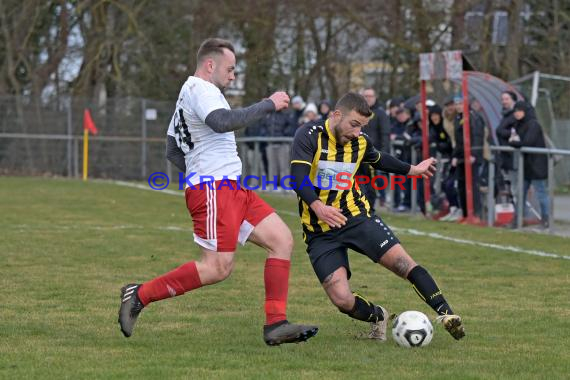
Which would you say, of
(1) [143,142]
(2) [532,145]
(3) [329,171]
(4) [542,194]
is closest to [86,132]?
(1) [143,142]

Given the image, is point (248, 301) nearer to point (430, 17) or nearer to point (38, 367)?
point (38, 367)

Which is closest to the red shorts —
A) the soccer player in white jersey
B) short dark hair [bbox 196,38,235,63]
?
Result: the soccer player in white jersey

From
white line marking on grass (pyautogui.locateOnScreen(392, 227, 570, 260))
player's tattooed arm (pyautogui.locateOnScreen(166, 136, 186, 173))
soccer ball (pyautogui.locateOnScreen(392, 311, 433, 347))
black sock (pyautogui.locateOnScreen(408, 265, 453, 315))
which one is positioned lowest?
white line marking on grass (pyautogui.locateOnScreen(392, 227, 570, 260))

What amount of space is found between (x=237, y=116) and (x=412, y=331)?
1.63 m

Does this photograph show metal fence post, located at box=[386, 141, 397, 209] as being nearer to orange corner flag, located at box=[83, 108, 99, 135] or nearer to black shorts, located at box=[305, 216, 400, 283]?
black shorts, located at box=[305, 216, 400, 283]

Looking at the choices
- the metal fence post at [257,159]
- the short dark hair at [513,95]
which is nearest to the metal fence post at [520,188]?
the short dark hair at [513,95]

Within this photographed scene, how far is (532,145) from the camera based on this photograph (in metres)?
15.2

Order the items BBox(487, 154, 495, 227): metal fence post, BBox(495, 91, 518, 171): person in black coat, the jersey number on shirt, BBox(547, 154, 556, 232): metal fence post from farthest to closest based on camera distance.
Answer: BBox(487, 154, 495, 227): metal fence post < BBox(495, 91, 518, 171): person in black coat < BBox(547, 154, 556, 232): metal fence post < the jersey number on shirt

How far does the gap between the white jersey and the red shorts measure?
6cm

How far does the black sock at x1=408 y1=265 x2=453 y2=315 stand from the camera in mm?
6820

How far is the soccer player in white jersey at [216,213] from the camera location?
21.5 ft

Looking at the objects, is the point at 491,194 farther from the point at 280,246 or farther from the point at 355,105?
the point at 280,246

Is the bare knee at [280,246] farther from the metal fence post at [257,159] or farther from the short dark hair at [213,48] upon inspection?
the metal fence post at [257,159]

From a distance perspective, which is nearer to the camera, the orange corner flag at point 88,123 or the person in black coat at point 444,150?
the person in black coat at point 444,150
